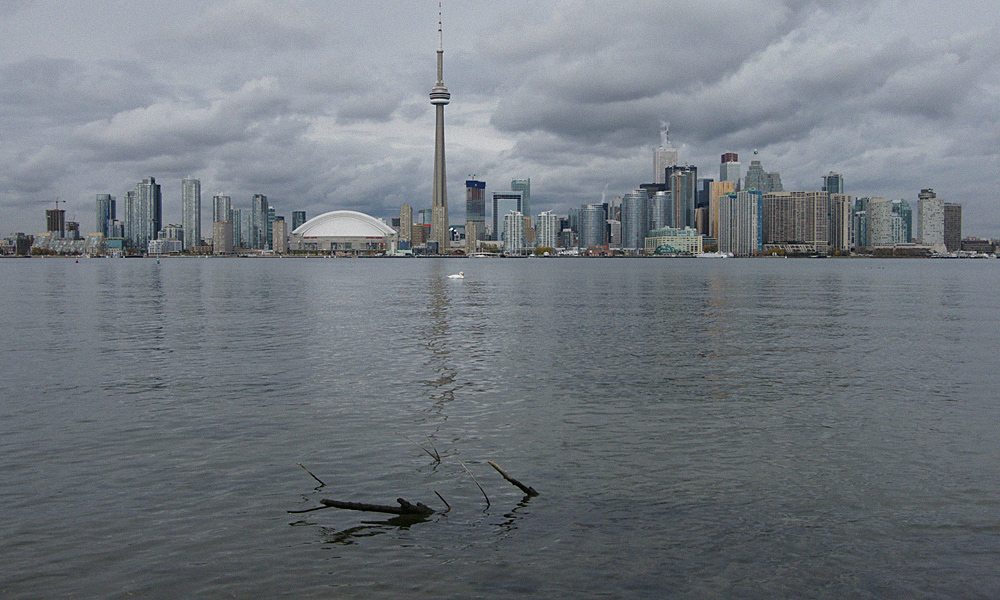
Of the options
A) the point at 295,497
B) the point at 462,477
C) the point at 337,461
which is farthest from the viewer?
the point at 337,461

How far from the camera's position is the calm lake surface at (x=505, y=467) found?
13.2 m

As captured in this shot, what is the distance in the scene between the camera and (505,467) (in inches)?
754

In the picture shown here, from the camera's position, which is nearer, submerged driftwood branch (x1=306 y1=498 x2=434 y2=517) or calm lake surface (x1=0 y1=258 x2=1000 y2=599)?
calm lake surface (x1=0 y1=258 x2=1000 y2=599)

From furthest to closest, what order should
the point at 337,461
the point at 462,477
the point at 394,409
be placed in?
1. the point at 394,409
2. the point at 337,461
3. the point at 462,477

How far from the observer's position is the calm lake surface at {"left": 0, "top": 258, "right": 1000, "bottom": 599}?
13172 mm

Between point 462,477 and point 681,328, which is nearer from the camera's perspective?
point 462,477

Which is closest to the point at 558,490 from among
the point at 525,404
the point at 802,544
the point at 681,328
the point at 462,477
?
the point at 462,477

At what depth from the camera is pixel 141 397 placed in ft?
90.9

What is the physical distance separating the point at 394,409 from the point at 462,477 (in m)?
7.97

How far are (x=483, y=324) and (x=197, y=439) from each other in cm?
3470

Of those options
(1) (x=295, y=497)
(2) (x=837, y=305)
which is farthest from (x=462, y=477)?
(2) (x=837, y=305)

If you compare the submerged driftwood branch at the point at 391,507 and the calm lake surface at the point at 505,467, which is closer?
the calm lake surface at the point at 505,467

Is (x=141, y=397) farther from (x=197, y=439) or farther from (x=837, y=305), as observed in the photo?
(x=837, y=305)

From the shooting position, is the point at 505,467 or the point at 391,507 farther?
the point at 505,467
